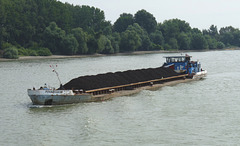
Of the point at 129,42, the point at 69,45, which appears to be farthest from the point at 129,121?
the point at 129,42

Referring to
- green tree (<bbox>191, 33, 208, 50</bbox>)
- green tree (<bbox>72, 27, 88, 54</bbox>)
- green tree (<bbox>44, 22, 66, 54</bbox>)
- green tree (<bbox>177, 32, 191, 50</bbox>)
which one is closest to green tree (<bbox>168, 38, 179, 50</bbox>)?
green tree (<bbox>177, 32, 191, 50</bbox>)

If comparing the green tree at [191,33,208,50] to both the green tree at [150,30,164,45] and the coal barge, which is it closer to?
the green tree at [150,30,164,45]

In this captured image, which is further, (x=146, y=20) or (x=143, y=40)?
(x=146, y=20)

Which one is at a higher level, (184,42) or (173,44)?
(184,42)

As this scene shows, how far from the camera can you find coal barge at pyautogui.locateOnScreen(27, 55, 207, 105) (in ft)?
98.0

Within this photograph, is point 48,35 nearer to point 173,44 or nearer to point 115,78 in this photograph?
point 173,44

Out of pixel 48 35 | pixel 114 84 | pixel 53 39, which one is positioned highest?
pixel 48 35

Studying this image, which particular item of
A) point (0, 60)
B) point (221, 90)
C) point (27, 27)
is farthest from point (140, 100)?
point (27, 27)

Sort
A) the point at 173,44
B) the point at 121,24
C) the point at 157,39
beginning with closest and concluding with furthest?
the point at 157,39
the point at 173,44
the point at 121,24

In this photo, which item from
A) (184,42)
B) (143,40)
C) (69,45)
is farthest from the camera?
(184,42)

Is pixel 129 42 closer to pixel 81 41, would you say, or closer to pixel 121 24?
pixel 81 41

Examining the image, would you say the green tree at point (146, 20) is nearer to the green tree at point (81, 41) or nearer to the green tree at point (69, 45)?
the green tree at point (81, 41)

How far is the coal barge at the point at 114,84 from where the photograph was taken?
29875 mm

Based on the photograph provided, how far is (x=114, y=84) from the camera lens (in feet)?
119
